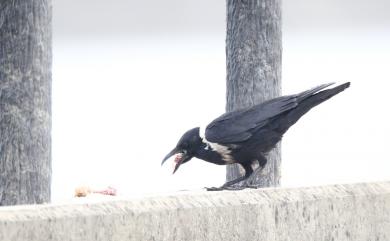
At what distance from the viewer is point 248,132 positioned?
4629 mm

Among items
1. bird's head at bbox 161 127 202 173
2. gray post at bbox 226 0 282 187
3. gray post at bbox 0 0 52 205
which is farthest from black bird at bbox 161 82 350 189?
gray post at bbox 0 0 52 205

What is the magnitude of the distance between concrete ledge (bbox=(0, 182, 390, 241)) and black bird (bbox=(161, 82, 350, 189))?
814 millimetres

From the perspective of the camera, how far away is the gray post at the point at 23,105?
5203 millimetres

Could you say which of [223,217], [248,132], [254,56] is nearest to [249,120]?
[248,132]

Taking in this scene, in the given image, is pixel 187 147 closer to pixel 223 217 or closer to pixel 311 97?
pixel 311 97

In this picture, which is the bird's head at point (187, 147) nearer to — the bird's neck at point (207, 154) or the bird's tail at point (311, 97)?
the bird's neck at point (207, 154)

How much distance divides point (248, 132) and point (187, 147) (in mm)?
308

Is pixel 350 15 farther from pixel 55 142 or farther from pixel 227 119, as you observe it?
pixel 227 119

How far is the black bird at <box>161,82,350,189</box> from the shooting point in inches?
180

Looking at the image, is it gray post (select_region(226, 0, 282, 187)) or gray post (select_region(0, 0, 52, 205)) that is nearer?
gray post (select_region(0, 0, 52, 205))

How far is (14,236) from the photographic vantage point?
2.99 metres

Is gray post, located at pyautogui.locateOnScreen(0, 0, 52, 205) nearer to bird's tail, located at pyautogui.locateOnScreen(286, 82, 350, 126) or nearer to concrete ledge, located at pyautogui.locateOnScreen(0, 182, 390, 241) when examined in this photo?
bird's tail, located at pyautogui.locateOnScreen(286, 82, 350, 126)

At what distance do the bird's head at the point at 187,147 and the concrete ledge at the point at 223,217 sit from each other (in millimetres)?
1072

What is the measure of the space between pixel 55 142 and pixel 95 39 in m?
0.87
